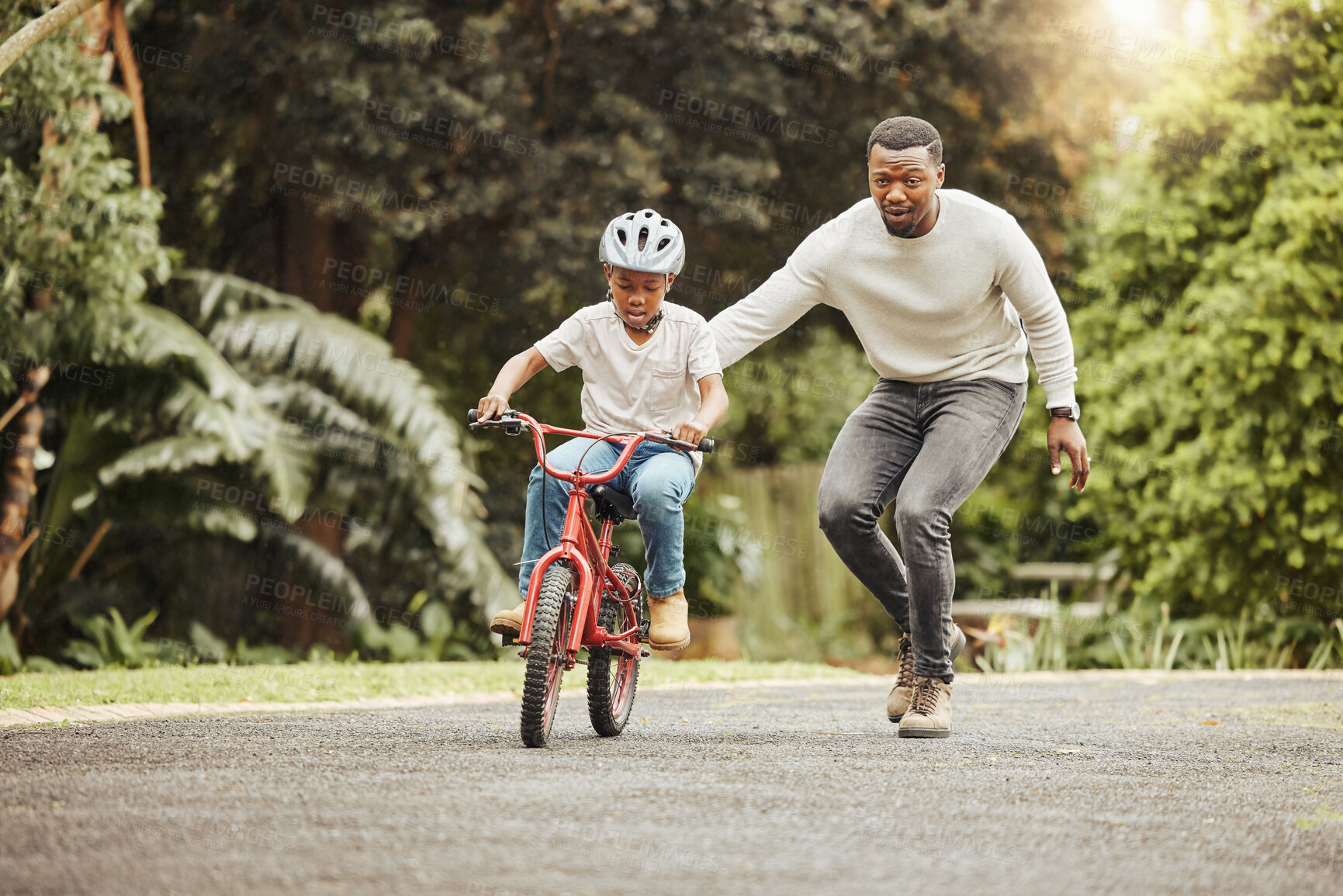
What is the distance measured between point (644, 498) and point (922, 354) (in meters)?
1.22

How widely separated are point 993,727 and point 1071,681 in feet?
12.2

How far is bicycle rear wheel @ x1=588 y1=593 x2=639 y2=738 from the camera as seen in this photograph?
4.92 metres

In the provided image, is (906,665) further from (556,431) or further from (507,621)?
(556,431)

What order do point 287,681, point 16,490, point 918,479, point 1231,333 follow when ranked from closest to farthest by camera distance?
point 918,479
point 287,681
point 16,490
point 1231,333

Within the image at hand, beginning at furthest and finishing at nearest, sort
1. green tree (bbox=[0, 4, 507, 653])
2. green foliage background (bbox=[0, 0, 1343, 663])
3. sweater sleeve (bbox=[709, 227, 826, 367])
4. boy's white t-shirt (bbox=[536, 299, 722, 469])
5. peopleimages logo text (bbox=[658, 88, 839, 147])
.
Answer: peopleimages logo text (bbox=[658, 88, 839, 147]) → green foliage background (bbox=[0, 0, 1343, 663]) → green tree (bbox=[0, 4, 507, 653]) → sweater sleeve (bbox=[709, 227, 826, 367]) → boy's white t-shirt (bbox=[536, 299, 722, 469])

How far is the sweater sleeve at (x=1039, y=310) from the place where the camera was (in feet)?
16.5

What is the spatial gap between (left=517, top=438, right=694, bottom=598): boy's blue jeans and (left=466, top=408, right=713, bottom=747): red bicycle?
0.08 metres

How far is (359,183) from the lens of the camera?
37.0 ft

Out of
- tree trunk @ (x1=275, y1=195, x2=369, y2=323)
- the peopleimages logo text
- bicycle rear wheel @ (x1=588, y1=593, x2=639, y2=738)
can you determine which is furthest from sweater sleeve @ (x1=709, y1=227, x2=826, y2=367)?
tree trunk @ (x1=275, y1=195, x2=369, y2=323)

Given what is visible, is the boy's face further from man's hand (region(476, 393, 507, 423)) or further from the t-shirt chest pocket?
man's hand (region(476, 393, 507, 423))

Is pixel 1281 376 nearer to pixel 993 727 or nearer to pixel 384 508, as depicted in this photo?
pixel 993 727

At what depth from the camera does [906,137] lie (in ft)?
16.2

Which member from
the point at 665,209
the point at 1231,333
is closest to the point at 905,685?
the point at 1231,333

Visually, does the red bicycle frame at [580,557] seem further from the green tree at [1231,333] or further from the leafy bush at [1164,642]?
the leafy bush at [1164,642]
